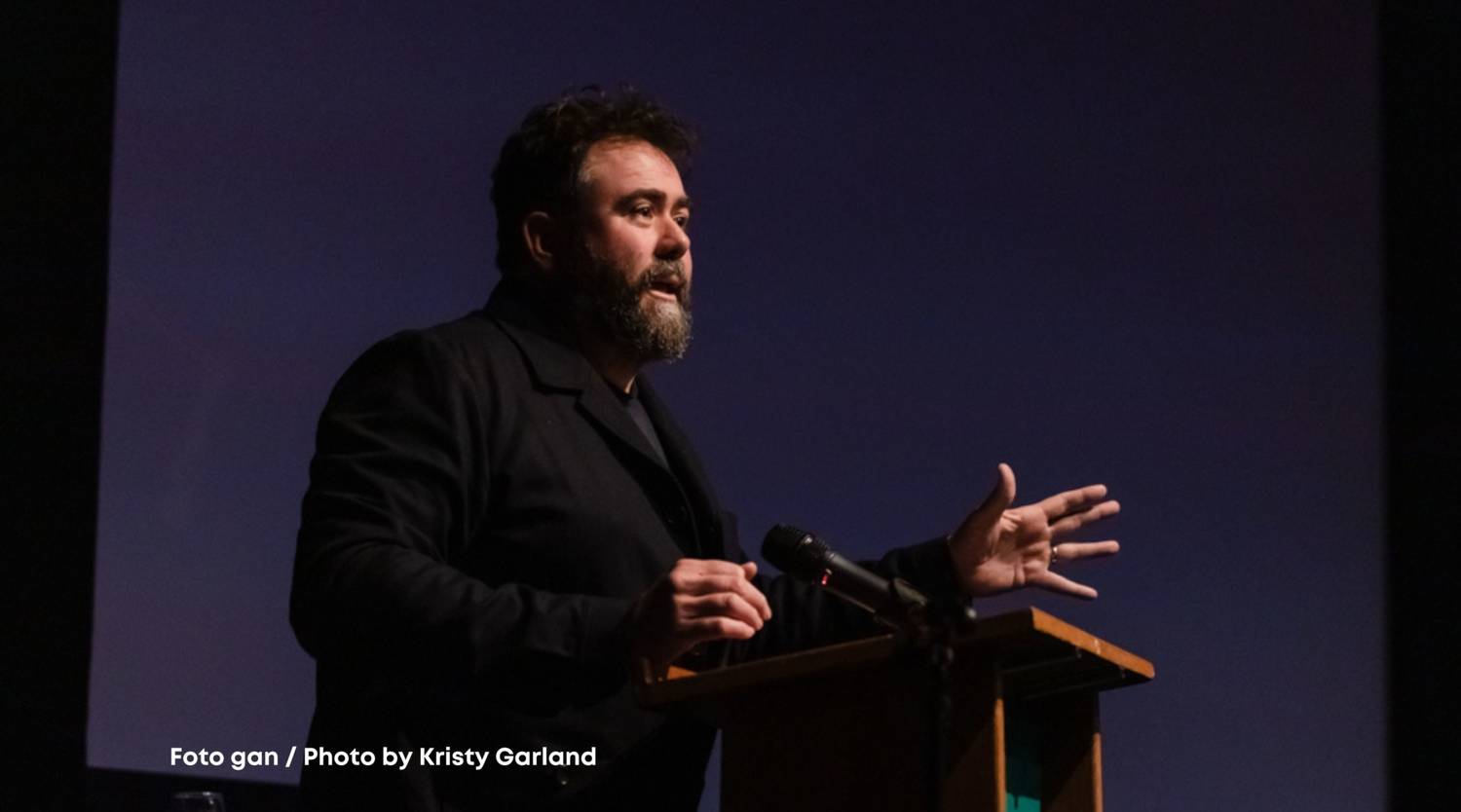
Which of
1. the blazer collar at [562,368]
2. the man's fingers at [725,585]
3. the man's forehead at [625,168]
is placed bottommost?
the man's fingers at [725,585]

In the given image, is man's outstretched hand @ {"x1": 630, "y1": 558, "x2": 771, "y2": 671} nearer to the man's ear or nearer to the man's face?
the man's face

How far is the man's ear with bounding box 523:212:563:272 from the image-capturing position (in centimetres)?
271

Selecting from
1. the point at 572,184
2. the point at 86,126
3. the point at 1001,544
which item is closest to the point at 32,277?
the point at 86,126

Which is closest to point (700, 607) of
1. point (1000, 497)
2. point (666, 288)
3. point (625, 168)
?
point (1000, 497)

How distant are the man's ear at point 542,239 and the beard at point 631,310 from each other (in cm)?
7

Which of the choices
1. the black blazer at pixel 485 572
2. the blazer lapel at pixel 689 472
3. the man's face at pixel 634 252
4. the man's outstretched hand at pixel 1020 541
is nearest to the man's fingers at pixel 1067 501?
the man's outstretched hand at pixel 1020 541

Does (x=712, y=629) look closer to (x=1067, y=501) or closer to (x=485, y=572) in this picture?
(x=485, y=572)

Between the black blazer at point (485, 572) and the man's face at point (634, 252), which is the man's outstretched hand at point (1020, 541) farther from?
the man's face at point (634, 252)

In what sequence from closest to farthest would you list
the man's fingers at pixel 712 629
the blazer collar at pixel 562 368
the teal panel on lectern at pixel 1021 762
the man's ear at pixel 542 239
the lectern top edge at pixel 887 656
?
1. the lectern top edge at pixel 887 656
2. the man's fingers at pixel 712 629
3. the teal panel on lectern at pixel 1021 762
4. the blazer collar at pixel 562 368
5. the man's ear at pixel 542 239

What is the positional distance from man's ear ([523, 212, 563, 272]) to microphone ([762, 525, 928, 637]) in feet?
3.22

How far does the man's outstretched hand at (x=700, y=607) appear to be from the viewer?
1.81 metres

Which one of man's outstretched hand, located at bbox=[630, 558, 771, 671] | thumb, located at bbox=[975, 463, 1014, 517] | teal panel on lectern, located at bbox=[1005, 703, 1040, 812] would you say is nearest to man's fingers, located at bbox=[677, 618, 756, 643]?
man's outstretched hand, located at bbox=[630, 558, 771, 671]

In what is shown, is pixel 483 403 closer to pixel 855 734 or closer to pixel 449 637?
pixel 449 637

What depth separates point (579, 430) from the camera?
7.77 feet
